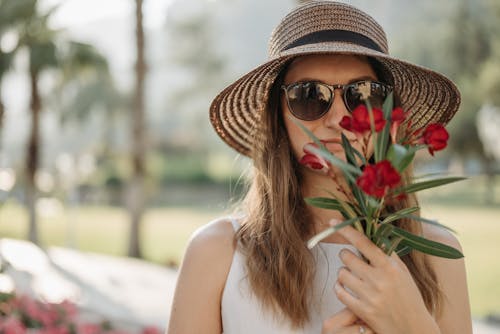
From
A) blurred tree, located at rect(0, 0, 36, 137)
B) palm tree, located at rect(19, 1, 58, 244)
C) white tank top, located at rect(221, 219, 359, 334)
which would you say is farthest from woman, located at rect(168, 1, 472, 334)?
palm tree, located at rect(19, 1, 58, 244)

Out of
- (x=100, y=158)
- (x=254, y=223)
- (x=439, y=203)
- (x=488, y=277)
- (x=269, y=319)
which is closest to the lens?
(x=269, y=319)

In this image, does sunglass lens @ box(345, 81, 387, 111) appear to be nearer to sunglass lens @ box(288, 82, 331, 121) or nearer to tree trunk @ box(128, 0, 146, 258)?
sunglass lens @ box(288, 82, 331, 121)

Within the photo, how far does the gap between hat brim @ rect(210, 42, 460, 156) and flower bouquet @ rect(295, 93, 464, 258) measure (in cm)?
45

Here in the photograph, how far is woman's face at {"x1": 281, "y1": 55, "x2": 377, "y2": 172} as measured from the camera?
1858 millimetres

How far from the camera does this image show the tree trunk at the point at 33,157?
16156mm

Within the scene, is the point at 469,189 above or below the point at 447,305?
below

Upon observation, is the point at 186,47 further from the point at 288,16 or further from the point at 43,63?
the point at 288,16

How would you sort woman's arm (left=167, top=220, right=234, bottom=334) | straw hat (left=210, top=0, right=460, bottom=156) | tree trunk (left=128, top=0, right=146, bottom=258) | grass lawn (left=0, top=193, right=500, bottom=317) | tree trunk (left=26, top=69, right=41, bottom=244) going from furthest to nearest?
tree trunk (left=26, top=69, right=41, bottom=244)
tree trunk (left=128, top=0, right=146, bottom=258)
grass lawn (left=0, top=193, right=500, bottom=317)
straw hat (left=210, top=0, right=460, bottom=156)
woman's arm (left=167, top=220, right=234, bottom=334)

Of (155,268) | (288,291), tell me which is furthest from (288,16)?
(155,268)

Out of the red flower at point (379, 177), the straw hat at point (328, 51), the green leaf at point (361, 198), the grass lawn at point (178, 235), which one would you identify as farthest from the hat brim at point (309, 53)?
the grass lawn at point (178, 235)

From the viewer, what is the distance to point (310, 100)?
187 centimetres

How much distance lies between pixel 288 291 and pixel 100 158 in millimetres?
44776

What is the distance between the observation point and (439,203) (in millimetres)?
35125

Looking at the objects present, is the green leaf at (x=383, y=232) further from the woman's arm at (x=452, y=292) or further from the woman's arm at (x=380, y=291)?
the woman's arm at (x=452, y=292)
